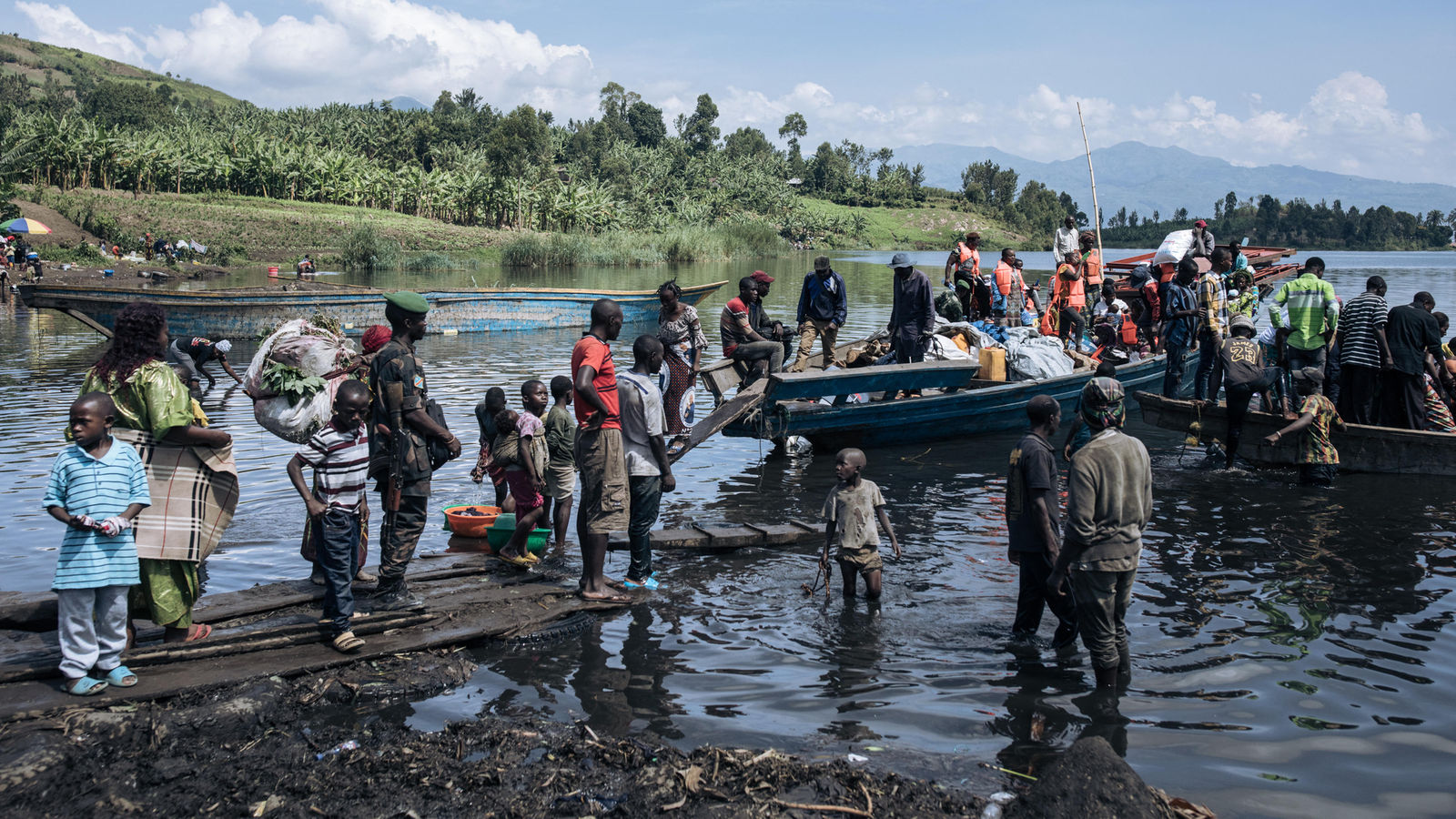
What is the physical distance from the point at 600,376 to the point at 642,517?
106 centimetres

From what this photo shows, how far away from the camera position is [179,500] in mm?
5012

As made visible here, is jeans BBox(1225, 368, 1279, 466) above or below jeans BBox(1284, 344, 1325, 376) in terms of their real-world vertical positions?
below

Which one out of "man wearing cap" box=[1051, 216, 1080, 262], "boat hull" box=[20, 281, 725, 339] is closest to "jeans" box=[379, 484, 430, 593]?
"man wearing cap" box=[1051, 216, 1080, 262]

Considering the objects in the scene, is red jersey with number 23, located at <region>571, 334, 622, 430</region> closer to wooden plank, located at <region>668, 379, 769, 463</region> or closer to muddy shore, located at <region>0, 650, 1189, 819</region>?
muddy shore, located at <region>0, 650, 1189, 819</region>

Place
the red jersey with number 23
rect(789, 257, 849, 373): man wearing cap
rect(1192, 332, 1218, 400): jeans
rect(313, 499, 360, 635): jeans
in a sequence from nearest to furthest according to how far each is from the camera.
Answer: rect(313, 499, 360, 635): jeans < the red jersey with number 23 < rect(789, 257, 849, 373): man wearing cap < rect(1192, 332, 1218, 400): jeans

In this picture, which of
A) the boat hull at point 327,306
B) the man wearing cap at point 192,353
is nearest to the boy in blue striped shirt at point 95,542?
the man wearing cap at point 192,353

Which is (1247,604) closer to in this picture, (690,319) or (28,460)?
(690,319)

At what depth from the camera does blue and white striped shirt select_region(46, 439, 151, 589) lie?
446 cm

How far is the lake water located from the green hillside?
122 m

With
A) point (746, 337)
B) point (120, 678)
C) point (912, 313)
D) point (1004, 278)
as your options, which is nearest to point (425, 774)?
point (120, 678)

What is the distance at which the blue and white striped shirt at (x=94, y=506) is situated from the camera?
446cm

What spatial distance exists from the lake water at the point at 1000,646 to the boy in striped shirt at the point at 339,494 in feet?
2.53

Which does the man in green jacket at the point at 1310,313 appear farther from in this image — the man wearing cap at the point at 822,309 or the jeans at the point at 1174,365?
the man wearing cap at the point at 822,309

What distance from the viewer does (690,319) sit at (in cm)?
1030
